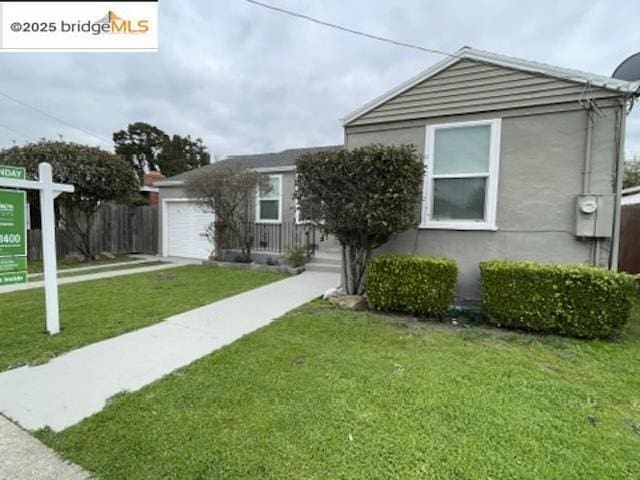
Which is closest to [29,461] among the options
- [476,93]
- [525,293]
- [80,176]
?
[525,293]

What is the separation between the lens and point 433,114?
542cm

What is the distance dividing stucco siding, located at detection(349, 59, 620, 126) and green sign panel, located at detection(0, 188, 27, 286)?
5.64 m

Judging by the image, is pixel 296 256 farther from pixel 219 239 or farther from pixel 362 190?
pixel 362 190

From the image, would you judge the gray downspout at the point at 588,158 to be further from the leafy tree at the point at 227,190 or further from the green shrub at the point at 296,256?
the leafy tree at the point at 227,190

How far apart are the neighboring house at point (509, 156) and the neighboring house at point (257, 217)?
15.5ft

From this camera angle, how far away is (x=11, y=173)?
Answer: 152 inches

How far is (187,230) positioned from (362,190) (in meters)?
9.89

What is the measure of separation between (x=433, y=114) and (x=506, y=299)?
3248 mm

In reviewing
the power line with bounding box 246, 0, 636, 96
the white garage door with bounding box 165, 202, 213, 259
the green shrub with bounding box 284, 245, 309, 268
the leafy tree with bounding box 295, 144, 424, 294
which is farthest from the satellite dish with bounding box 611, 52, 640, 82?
the white garage door with bounding box 165, 202, 213, 259

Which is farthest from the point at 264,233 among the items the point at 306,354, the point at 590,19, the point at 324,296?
the point at 590,19

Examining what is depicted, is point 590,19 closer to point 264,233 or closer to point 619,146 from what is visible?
point 619,146

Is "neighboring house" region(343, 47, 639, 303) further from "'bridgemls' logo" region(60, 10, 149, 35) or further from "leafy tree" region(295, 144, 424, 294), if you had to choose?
"'bridgemls' logo" region(60, 10, 149, 35)

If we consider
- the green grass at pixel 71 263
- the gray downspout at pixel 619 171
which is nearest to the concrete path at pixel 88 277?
the green grass at pixel 71 263

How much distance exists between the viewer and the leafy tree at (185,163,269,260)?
935 centimetres
